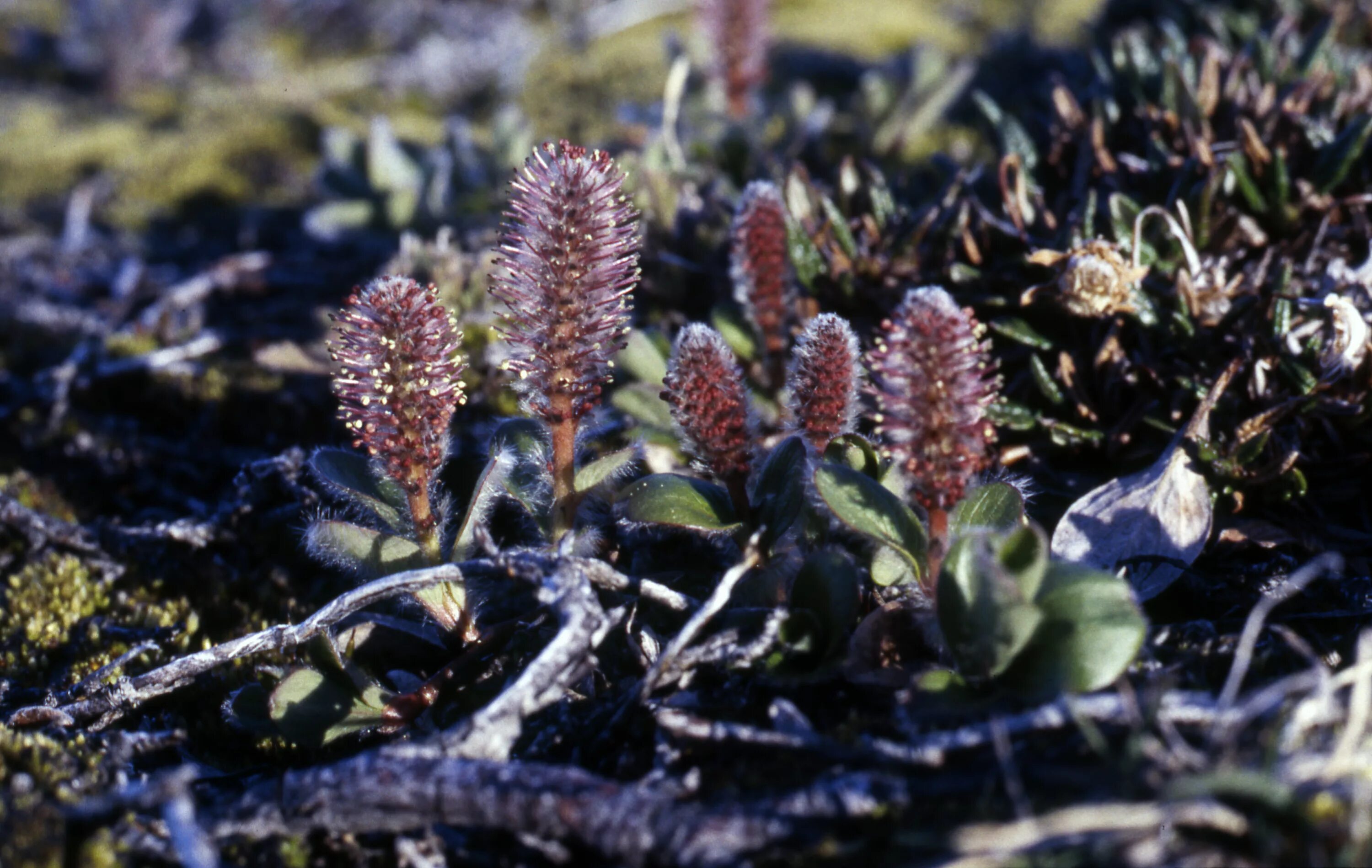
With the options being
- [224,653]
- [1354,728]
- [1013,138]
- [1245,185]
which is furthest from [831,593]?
[1013,138]

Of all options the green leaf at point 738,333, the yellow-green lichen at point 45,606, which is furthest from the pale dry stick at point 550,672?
the yellow-green lichen at point 45,606

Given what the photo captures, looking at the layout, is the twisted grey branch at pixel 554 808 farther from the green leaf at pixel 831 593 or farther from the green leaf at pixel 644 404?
the green leaf at pixel 644 404

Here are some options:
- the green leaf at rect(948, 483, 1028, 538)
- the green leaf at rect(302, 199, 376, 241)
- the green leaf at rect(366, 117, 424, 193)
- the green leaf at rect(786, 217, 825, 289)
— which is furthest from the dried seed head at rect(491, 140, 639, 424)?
the green leaf at rect(366, 117, 424, 193)

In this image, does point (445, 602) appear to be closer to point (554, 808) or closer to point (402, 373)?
point (402, 373)

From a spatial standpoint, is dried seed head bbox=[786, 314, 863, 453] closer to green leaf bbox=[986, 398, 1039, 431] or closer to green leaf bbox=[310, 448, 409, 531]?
green leaf bbox=[986, 398, 1039, 431]

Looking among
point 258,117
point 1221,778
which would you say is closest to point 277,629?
point 1221,778
